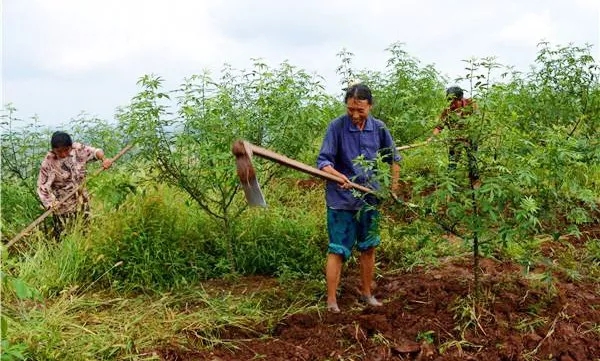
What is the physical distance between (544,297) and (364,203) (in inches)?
49.1

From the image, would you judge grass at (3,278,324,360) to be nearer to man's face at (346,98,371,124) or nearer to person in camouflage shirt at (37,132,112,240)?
man's face at (346,98,371,124)

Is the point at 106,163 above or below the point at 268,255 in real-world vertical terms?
above

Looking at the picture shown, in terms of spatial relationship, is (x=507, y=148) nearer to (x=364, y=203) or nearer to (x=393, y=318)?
(x=364, y=203)

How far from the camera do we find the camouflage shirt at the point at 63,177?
6078 mm

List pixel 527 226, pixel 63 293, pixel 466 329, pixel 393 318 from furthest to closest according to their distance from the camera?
pixel 63 293, pixel 393 318, pixel 466 329, pixel 527 226

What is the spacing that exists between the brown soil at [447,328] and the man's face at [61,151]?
2.79m

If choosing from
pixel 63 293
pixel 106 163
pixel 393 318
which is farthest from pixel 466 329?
pixel 106 163

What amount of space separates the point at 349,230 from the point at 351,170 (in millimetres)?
Answer: 385

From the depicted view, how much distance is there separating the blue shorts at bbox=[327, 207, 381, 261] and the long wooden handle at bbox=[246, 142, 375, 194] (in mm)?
285

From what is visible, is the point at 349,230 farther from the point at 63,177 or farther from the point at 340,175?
the point at 63,177

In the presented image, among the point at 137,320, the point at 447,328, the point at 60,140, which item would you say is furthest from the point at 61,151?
the point at 447,328

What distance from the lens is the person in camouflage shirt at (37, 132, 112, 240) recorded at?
6059 millimetres

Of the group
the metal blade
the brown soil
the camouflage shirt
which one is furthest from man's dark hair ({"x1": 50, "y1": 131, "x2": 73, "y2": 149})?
the metal blade

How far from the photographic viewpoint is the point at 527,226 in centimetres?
366
